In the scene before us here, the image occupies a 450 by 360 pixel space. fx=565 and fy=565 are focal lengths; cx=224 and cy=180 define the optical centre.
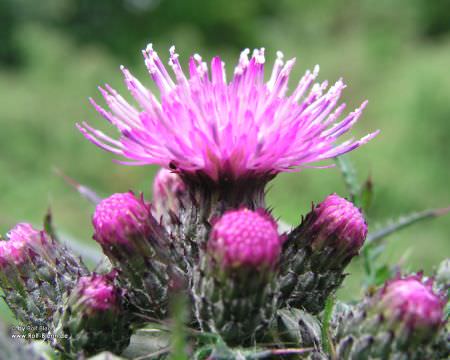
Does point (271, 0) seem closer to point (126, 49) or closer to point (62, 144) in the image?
point (126, 49)

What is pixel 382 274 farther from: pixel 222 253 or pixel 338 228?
pixel 222 253

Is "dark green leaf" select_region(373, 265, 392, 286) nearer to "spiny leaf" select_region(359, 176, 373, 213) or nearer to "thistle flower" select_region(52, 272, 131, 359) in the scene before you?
"spiny leaf" select_region(359, 176, 373, 213)

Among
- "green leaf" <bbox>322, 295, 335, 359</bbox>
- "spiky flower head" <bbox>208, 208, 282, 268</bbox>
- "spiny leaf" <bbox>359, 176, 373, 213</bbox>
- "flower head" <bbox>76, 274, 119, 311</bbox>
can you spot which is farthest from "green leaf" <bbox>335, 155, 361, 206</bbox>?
"flower head" <bbox>76, 274, 119, 311</bbox>

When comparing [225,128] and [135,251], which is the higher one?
[225,128]

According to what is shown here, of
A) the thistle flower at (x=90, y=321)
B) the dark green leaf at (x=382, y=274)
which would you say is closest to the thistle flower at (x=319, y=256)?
the thistle flower at (x=90, y=321)

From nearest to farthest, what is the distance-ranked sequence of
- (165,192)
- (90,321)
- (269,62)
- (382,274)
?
1. (90,321)
2. (382,274)
3. (165,192)
4. (269,62)

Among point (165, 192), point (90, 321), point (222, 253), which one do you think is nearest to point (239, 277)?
point (222, 253)

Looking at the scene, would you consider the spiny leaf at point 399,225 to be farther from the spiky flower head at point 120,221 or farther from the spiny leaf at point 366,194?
the spiky flower head at point 120,221
